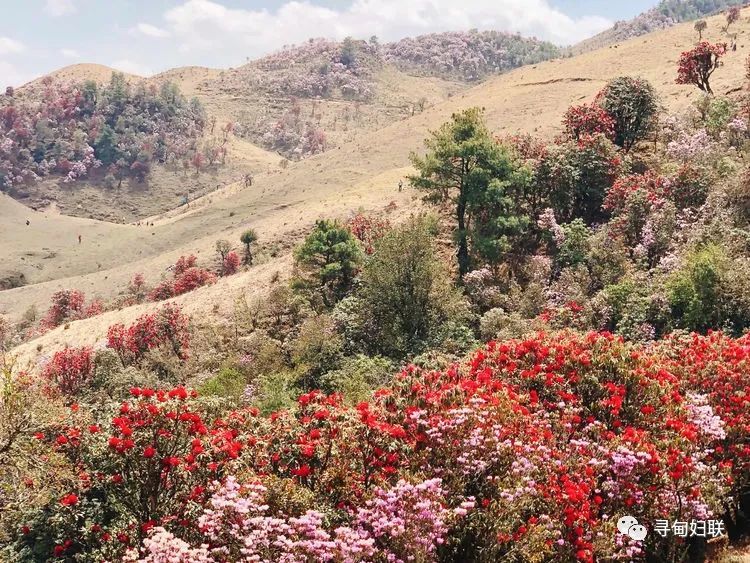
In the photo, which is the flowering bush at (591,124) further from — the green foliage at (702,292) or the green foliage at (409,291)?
the green foliage at (702,292)

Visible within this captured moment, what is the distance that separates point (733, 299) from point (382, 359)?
1492cm

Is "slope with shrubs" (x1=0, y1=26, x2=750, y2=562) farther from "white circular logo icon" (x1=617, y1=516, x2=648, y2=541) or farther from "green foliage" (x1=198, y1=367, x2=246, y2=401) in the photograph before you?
"green foliage" (x1=198, y1=367, x2=246, y2=401)

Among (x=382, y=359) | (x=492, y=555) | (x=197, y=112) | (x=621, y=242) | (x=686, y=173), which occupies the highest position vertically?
(x=197, y=112)

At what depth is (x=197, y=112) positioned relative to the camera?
167 meters

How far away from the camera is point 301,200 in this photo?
274 feet

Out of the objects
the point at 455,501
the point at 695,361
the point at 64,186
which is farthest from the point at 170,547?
the point at 64,186

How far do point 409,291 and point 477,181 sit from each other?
900 cm

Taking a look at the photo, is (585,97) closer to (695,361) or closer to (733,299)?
(733,299)

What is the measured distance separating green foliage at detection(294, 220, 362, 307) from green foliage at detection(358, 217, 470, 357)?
19.2ft

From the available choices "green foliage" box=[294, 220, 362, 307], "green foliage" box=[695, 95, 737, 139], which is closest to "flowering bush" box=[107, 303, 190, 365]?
"green foliage" box=[294, 220, 362, 307]

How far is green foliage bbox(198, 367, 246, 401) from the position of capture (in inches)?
1045

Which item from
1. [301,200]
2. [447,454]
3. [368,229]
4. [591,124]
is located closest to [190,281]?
[368,229]

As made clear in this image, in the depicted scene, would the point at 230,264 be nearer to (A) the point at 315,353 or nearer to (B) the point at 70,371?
(B) the point at 70,371

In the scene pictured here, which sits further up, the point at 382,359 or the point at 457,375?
the point at 457,375
